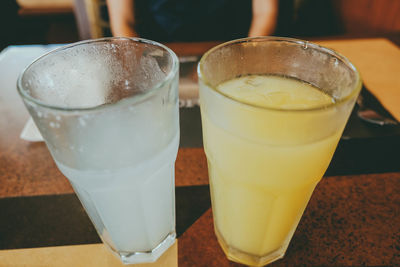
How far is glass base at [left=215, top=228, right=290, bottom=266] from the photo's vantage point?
0.56m

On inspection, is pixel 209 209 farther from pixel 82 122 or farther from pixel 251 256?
pixel 82 122

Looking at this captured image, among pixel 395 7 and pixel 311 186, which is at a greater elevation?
pixel 311 186

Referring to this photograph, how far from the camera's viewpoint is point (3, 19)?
3.30m

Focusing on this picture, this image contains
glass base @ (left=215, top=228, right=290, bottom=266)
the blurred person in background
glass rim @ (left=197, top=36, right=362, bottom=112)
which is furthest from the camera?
the blurred person in background

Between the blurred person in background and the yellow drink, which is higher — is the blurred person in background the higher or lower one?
the lower one

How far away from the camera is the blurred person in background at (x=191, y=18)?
182cm

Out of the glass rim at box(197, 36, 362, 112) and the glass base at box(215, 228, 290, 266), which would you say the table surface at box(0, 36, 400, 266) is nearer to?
the glass base at box(215, 228, 290, 266)

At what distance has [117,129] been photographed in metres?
0.42

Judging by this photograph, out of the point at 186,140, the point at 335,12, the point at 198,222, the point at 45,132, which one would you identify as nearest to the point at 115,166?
the point at 45,132

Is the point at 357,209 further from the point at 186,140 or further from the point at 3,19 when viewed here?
the point at 3,19

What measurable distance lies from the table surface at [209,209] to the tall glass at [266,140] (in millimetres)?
53

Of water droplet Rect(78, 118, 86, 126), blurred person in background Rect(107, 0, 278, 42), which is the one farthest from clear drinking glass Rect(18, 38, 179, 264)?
blurred person in background Rect(107, 0, 278, 42)

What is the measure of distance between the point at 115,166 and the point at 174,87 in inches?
5.7

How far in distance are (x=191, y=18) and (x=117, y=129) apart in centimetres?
170
